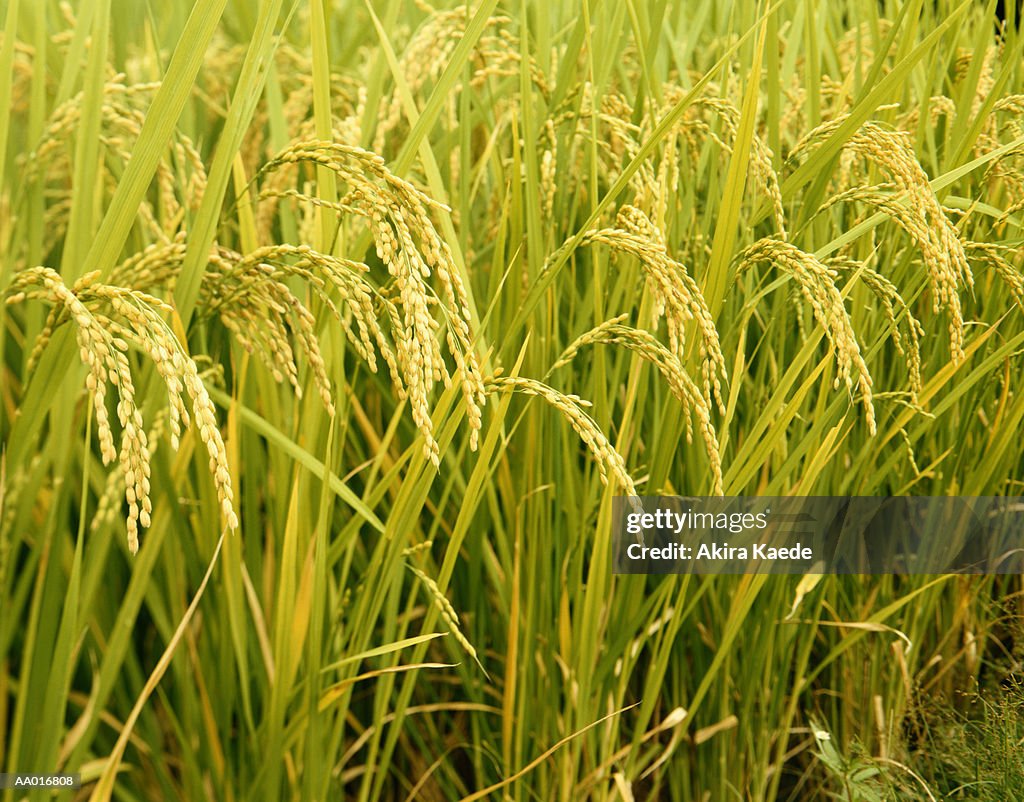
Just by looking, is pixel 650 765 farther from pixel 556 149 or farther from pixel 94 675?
pixel 556 149

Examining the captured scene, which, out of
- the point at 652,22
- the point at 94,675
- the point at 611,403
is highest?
the point at 652,22

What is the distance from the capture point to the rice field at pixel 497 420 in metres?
0.88

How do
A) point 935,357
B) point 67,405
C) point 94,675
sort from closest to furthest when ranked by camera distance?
point 67,405 → point 94,675 → point 935,357

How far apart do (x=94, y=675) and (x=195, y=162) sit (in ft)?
1.99

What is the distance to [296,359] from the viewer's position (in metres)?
1.14

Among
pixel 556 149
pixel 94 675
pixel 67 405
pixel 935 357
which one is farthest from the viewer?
pixel 935 357

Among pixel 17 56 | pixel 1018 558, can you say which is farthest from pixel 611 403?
pixel 17 56

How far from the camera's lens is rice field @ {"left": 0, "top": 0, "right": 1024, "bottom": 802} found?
88cm

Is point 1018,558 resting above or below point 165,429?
below

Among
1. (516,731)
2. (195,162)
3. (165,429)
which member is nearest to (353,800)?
(516,731)

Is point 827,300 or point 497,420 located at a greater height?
point 827,300

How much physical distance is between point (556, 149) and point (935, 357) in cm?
63

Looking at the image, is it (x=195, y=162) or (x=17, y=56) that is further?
(x=17, y=56)

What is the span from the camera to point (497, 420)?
907 mm
